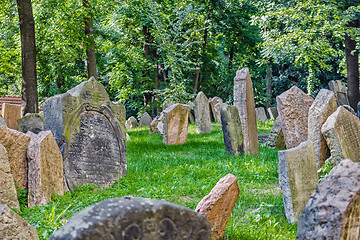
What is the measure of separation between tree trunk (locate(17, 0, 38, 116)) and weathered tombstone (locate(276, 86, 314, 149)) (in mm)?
6756

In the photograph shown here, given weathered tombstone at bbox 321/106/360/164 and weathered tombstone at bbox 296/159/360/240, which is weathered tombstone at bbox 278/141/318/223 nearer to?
weathered tombstone at bbox 321/106/360/164

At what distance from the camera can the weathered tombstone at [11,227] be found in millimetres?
2817

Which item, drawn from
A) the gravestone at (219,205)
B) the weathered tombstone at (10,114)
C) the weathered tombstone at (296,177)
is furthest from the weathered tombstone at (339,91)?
the gravestone at (219,205)

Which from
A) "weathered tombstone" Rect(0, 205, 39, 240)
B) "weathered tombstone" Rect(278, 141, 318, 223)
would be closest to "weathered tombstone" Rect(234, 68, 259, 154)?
"weathered tombstone" Rect(278, 141, 318, 223)

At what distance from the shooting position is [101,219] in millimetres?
1853

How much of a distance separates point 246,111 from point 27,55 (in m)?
6.19

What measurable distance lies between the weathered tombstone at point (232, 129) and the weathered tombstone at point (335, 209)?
6.18m

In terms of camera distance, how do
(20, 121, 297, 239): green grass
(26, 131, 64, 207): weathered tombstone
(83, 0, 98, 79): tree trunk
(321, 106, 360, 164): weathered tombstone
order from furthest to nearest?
(83, 0, 98, 79): tree trunk < (321, 106, 360, 164): weathered tombstone < (26, 131, 64, 207): weathered tombstone < (20, 121, 297, 239): green grass

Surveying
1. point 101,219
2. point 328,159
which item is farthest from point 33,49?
point 101,219

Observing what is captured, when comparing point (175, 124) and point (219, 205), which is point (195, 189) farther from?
point (175, 124)

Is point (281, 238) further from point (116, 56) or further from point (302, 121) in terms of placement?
point (116, 56)

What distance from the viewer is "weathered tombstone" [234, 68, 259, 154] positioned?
9172 mm

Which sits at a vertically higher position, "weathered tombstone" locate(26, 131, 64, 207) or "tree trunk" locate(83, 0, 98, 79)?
"tree trunk" locate(83, 0, 98, 79)

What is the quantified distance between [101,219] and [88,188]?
4531 mm
